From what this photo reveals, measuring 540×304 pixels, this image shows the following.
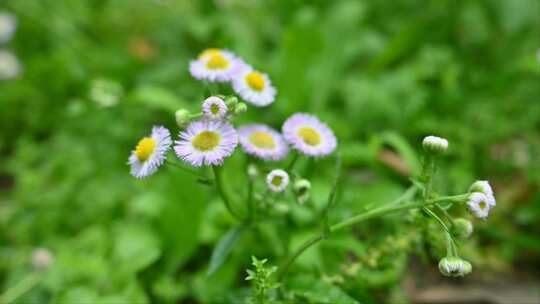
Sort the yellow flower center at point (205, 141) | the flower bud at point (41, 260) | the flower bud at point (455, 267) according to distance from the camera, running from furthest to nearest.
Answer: the flower bud at point (41, 260)
the yellow flower center at point (205, 141)
the flower bud at point (455, 267)

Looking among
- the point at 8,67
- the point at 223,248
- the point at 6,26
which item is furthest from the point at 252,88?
the point at 6,26

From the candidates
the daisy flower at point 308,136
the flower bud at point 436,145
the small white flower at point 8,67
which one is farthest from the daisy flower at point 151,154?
the small white flower at point 8,67

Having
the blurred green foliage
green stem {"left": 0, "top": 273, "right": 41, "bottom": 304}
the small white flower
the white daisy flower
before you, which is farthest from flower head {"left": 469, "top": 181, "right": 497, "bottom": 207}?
the white daisy flower

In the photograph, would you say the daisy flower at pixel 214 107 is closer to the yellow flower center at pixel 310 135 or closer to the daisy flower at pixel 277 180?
the daisy flower at pixel 277 180

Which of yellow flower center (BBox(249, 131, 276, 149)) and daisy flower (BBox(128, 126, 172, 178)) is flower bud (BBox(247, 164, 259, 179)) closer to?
yellow flower center (BBox(249, 131, 276, 149))

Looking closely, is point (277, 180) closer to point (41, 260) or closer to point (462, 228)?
point (462, 228)

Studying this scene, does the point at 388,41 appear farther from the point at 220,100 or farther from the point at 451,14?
the point at 220,100
